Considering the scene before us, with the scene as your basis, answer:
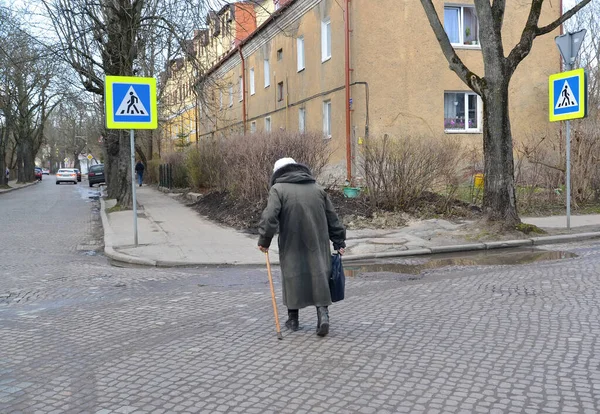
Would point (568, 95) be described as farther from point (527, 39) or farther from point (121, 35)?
point (121, 35)

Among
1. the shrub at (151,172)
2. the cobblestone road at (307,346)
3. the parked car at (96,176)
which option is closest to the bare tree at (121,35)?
the cobblestone road at (307,346)

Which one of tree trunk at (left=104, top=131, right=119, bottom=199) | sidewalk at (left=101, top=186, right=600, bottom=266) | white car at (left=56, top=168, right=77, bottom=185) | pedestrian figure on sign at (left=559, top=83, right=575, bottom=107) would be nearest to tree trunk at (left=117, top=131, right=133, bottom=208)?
tree trunk at (left=104, top=131, right=119, bottom=199)

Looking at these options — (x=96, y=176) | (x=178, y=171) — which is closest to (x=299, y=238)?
(x=178, y=171)

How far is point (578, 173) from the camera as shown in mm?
14617

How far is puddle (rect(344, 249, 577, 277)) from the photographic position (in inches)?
353

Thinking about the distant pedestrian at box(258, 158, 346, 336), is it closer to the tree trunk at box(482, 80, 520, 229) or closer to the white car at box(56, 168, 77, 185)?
the tree trunk at box(482, 80, 520, 229)

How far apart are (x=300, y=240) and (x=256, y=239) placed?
6809 mm

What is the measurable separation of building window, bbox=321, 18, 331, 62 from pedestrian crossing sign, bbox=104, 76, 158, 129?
1087 cm

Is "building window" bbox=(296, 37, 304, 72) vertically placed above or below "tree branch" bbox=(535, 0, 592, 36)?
above

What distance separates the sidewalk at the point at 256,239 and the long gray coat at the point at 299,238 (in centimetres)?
437

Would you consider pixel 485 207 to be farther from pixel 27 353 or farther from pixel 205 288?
pixel 27 353

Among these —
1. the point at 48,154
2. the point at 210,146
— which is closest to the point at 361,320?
the point at 210,146

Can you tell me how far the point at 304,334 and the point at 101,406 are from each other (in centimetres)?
212

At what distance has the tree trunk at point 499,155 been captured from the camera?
36.8ft
